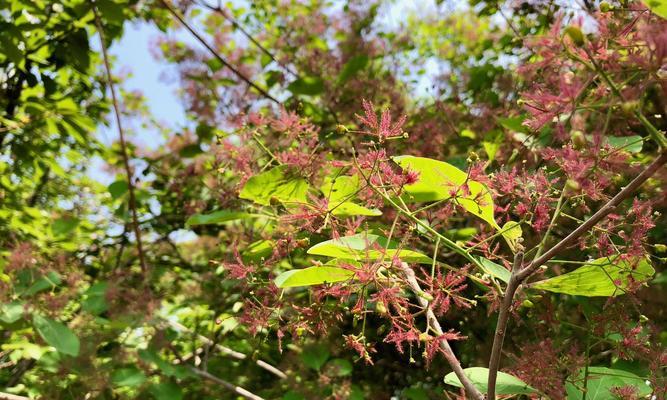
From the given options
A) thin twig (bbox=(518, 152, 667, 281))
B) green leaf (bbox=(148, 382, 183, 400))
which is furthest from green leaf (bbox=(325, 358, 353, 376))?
thin twig (bbox=(518, 152, 667, 281))

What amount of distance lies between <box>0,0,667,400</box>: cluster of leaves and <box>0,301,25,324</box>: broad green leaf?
11mm

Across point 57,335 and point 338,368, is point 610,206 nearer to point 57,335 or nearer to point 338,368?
point 338,368

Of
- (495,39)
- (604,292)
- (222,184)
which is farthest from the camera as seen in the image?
(495,39)

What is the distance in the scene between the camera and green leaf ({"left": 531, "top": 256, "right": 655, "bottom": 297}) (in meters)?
0.90

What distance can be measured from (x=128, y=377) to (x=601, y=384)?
54.7 inches

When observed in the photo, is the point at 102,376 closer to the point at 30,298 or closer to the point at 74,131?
the point at 30,298

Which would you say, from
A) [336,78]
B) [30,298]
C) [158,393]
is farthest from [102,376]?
[336,78]

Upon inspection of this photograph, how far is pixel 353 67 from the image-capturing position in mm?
2189

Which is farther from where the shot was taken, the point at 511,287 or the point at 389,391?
the point at 389,391

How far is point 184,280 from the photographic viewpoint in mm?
2514

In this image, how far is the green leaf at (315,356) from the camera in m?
1.94

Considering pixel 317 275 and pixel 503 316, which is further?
pixel 317 275

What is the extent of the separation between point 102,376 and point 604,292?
1.55 meters

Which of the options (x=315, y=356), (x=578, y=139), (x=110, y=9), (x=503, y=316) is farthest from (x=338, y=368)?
(x=110, y=9)
